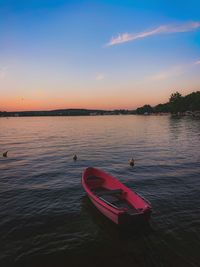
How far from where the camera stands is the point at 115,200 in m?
13.7

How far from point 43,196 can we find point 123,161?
536 inches

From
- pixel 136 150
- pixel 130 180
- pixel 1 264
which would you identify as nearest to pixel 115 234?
pixel 1 264

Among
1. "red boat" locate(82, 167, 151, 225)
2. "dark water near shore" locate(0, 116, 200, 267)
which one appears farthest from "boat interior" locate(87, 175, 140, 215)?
"dark water near shore" locate(0, 116, 200, 267)

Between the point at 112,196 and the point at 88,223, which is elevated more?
the point at 112,196

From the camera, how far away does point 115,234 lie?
11586 millimetres

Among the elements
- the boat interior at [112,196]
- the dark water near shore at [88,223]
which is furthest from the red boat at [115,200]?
the dark water near shore at [88,223]

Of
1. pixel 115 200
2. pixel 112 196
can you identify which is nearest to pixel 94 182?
pixel 112 196

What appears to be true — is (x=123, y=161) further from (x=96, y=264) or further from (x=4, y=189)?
(x=96, y=264)

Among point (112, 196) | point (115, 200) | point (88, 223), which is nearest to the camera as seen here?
point (88, 223)

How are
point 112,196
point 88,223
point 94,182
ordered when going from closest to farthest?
1. point 88,223
2. point 112,196
3. point 94,182

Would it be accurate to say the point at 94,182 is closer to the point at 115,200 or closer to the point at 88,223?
the point at 115,200

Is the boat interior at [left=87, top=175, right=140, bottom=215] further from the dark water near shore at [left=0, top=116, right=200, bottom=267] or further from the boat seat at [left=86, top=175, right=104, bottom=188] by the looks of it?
the dark water near shore at [left=0, top=116, right=200, bottom=267]

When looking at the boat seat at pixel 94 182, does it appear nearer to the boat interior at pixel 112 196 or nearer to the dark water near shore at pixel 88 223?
the boat interior at pixel 112 196

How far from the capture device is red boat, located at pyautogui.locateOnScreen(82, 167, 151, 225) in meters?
10.9
